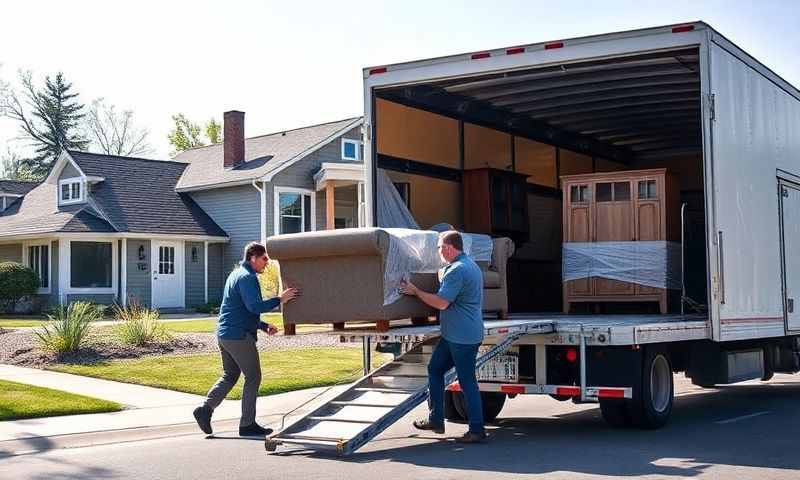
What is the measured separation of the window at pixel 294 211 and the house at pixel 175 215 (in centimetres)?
3

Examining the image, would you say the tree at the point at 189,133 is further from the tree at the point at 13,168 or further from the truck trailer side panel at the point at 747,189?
the truck trailer side panel at the point at 747,189

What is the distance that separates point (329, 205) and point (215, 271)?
5273 mm

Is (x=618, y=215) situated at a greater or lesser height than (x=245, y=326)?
greater

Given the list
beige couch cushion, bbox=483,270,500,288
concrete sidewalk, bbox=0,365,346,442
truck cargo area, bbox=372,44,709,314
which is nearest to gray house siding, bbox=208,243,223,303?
concrete sidewalk, bbox=0,365,346,442

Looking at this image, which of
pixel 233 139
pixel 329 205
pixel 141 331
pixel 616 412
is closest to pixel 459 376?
pixel 616 412

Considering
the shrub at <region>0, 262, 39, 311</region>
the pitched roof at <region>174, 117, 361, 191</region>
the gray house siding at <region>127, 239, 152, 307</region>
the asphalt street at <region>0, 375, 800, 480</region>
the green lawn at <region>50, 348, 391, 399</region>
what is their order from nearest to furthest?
the asphalt street at <region>0, 375, 800, 480</region>
the green lawn at <region>50, 348, 391, 399</region>
the shrub at <region>0, 262, 39, 311</region>
the gray house siding at <region>127, 239, 152, 307</region>
the pitched roof at <region>174, 117, 361, 191</region>

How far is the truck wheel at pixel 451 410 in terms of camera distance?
11.4m

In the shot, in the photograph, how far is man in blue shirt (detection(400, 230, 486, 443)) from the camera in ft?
30.2

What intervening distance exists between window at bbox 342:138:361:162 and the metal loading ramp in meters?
26.2

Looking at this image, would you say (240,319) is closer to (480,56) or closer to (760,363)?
(480,56)

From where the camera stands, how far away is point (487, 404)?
11.4 metres

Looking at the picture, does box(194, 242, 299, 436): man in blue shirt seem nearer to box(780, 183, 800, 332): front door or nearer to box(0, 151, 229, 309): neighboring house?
box(780, 183, 800, 332): front door

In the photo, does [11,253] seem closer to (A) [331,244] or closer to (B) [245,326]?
(B) [245,326]

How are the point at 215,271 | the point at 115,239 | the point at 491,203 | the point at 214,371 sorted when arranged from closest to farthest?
the point at 491,203
the point at 214,371
the point at 115,239
the point at 215,271
